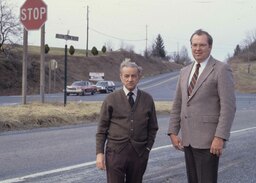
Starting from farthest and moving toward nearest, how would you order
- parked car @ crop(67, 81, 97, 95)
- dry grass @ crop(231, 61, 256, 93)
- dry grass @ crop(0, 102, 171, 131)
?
dry grass @ crop(231, 61, 256, 93) < parked car @ crop(67, 81, 97, 95) < dry grass @ crop(0, 102, 171, 131)

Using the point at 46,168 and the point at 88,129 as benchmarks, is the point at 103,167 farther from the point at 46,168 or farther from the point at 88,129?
the point at 88,129

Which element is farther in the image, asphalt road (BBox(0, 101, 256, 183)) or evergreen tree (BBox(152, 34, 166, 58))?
evergreen tree (BBox(152, 34, 166, 58))

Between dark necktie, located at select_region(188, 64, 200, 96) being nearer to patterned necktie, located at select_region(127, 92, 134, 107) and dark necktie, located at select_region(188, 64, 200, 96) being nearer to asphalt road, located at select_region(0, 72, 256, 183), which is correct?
patterned necktie, located at select_region(127, 92, 134, 107)

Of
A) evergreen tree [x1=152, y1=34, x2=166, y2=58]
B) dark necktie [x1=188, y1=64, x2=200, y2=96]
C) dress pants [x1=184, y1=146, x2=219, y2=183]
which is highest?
evergreen tree [x1=152, y1=34, x2=166, y2=58]

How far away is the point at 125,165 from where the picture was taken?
4754mm

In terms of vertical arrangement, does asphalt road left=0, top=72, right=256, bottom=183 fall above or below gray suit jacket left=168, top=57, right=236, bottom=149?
below

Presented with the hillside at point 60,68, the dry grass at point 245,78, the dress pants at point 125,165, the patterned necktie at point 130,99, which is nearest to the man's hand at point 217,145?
the dress pants at point 125,165

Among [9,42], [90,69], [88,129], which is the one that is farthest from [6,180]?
[90,69]

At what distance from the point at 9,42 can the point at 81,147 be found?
171ft

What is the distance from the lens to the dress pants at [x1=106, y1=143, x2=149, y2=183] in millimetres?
4730

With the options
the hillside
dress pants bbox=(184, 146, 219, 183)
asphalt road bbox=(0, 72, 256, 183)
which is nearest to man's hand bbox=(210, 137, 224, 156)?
dress pants bbox=(184, 146, 219, 183)

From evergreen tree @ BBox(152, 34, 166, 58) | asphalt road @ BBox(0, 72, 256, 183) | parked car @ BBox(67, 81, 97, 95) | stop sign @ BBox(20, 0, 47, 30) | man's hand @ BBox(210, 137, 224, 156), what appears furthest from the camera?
evergreen tree @ BBox(152, 34, 166, 58)

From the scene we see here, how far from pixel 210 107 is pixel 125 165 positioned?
98cm

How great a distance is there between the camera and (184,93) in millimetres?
Answer: 5020
